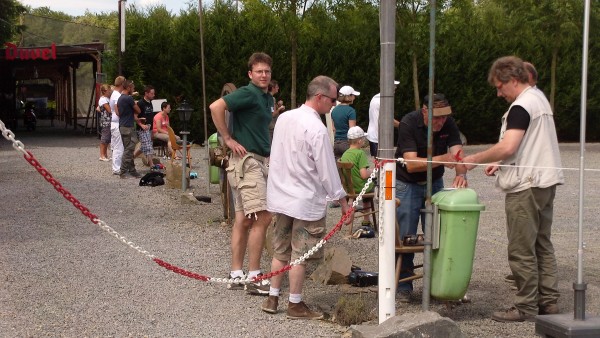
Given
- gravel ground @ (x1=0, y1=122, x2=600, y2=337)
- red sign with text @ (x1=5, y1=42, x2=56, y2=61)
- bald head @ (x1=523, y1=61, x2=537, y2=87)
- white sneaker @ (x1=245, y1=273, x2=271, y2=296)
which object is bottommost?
gravel ground @ (x1=0, y1=122, x2=600, y2=337)

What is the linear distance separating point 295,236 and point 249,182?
81 centimetres

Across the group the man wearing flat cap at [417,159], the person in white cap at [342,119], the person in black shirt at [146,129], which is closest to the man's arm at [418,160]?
the man wearing flat cap at [417,159]

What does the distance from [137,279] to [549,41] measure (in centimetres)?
2577

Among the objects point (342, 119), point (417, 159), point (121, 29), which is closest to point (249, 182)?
point (417, 159)

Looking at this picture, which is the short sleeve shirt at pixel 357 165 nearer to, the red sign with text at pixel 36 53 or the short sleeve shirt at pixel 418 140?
the short sleeve shirt at pixel 418 140

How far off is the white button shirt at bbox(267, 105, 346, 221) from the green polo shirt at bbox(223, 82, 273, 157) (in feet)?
2.33

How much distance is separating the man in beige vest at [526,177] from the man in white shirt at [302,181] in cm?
105

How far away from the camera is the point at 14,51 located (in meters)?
32.2

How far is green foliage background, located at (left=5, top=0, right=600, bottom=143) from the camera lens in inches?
1125

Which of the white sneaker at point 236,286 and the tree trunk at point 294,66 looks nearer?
the white sneaker at point 236,286

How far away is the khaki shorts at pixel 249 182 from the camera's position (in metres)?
7.68

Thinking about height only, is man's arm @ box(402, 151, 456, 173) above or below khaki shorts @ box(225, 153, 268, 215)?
above

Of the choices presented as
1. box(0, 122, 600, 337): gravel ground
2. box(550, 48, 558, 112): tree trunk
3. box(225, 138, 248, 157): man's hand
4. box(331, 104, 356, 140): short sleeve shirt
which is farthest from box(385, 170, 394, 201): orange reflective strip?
box(550, 48, 558, 112): tree trunk

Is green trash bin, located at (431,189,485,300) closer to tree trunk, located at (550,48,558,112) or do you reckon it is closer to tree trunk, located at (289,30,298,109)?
tree trunk, located at (289,30,298,109)
